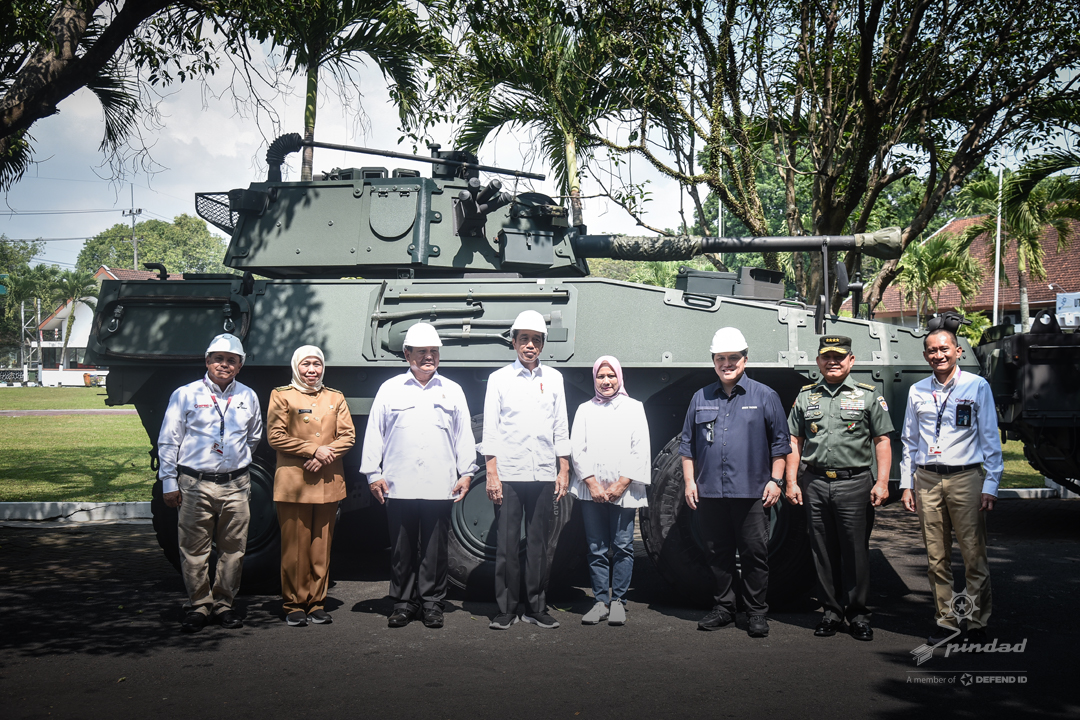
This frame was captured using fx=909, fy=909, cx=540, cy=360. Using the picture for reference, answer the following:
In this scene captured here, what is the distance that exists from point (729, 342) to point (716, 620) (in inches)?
66.9

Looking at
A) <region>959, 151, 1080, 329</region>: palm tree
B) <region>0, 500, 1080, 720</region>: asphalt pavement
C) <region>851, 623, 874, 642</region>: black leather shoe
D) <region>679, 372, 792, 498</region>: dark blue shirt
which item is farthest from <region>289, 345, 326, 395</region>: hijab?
<region>959, 151, 1080, 329</region>: palm tree

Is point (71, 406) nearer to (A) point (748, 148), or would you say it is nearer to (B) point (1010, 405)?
(A) point (748, 148)

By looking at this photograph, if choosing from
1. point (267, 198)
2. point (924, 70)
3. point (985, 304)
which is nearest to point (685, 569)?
point (267, 198)

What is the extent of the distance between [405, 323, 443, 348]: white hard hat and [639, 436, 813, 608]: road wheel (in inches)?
68.5

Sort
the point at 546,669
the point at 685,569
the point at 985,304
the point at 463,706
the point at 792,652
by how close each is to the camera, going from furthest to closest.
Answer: the point at 985,304, the point at 685,569, the point at 792,652, the point at 546,669, the point at 463,706

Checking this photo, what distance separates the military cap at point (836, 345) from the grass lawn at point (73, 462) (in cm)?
830

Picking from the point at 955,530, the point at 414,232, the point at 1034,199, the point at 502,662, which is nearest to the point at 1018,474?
the point at 1034,199

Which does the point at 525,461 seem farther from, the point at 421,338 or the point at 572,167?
the point at 572,167

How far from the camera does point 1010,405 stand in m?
8.20

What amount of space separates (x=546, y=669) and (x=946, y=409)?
8.86 ft

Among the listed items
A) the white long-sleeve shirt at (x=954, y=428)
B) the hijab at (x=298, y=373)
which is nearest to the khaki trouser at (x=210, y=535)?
the hijab at (x=298, y=373)

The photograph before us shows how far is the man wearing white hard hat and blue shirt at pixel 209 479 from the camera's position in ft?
18.2

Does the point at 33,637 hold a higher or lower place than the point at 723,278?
lower

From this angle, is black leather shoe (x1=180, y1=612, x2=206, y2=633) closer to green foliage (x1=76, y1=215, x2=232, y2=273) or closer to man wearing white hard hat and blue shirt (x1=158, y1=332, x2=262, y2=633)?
man wearing white hard hat and blue shirt (x1=158, y1=332, x2=262, y2=633)
